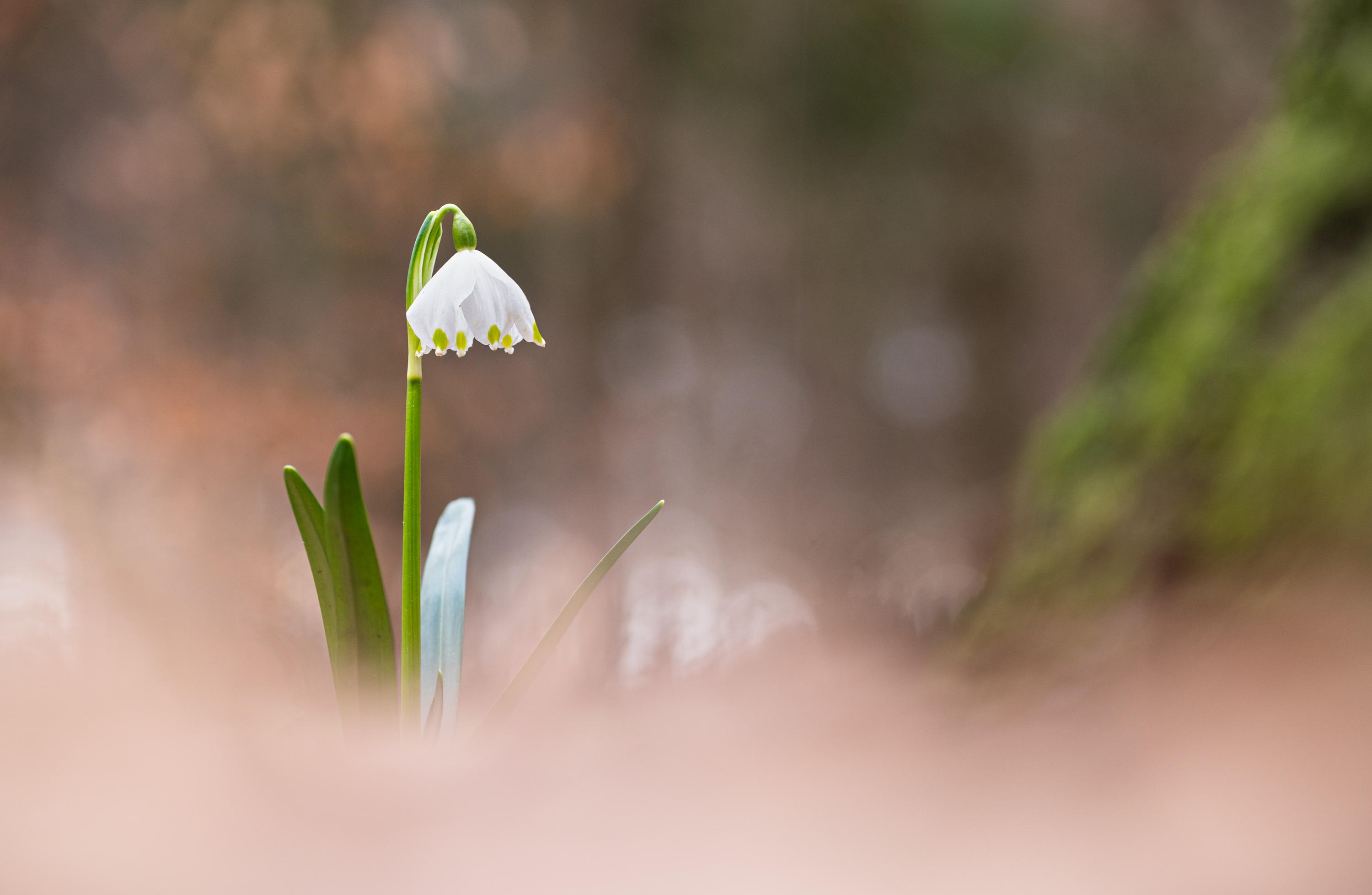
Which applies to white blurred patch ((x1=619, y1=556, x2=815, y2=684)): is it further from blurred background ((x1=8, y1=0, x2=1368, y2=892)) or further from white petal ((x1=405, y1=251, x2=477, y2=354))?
white petal ((x1=405, y1=251, x2=477, y2=354))

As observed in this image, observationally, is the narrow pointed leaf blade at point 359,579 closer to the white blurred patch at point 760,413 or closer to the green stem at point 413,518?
the green stem at point 413,518

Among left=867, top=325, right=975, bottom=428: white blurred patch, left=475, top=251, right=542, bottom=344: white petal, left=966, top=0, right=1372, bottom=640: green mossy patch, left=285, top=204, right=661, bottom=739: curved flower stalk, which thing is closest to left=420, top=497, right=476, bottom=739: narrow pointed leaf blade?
left=285, top=204, right=661, bottom=739: curved flower stalk

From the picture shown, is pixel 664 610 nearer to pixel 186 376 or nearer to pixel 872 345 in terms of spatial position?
pixel 186 376

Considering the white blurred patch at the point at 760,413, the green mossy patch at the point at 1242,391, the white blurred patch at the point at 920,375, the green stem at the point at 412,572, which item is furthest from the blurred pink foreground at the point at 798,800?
the white blurred patch at the point at 920,375

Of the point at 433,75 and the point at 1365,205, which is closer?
the point at 1365,205

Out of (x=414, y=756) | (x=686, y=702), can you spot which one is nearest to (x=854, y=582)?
(x=686, y=702)

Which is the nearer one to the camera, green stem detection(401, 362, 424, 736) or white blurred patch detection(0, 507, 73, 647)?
white blurred patch detection(0, 507, 73, 647)
